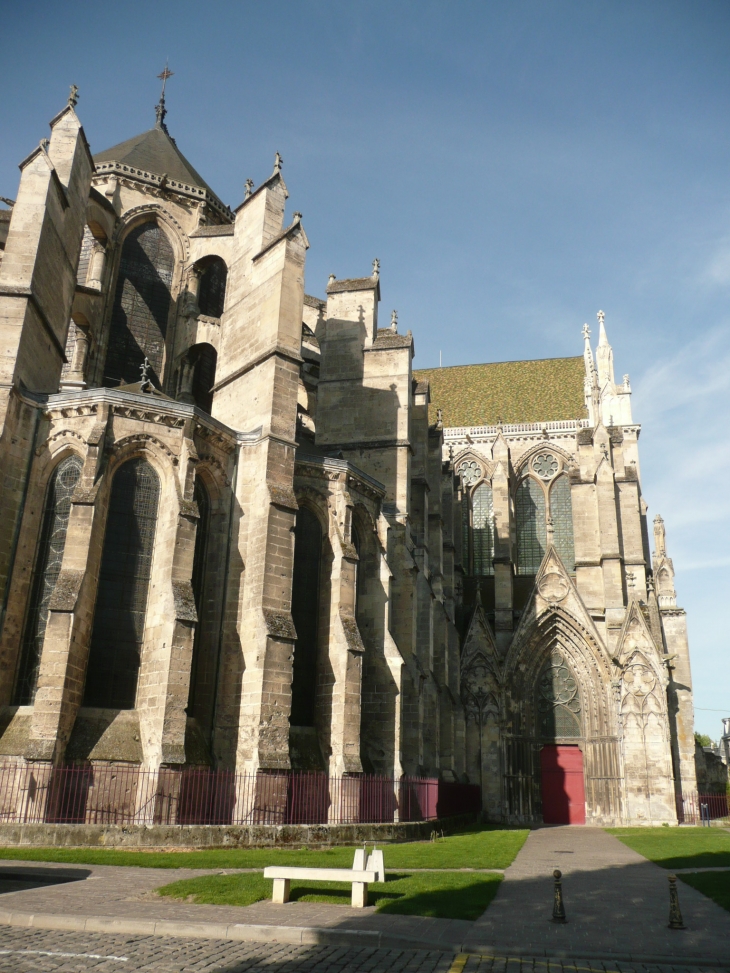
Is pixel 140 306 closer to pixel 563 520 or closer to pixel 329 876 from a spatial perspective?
pixel 329 876

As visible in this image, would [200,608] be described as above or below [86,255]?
below

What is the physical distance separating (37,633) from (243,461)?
19.5ft

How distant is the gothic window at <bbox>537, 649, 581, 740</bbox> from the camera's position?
3166cm

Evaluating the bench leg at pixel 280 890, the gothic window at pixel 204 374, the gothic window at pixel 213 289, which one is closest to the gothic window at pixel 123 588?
the gothic window at pixel 204 374

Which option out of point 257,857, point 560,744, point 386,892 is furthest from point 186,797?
point 560,744

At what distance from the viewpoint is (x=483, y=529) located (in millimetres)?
39969

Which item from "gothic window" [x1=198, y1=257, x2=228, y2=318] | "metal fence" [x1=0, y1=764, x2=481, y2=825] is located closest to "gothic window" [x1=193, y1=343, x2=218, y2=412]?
"gothic window" [x1=198, y1=257, x2=228, y2=318]

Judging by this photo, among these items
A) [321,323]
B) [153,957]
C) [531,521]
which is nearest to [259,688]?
[153,957]

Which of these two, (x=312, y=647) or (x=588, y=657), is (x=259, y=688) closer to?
(x=312, y=647)

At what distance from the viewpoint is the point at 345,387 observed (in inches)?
1058

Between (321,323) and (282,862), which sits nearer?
(282,862)

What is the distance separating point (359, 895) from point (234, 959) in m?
2.54

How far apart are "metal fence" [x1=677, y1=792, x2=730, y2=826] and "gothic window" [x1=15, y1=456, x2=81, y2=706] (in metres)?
22.6

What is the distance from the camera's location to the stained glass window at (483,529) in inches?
1523
